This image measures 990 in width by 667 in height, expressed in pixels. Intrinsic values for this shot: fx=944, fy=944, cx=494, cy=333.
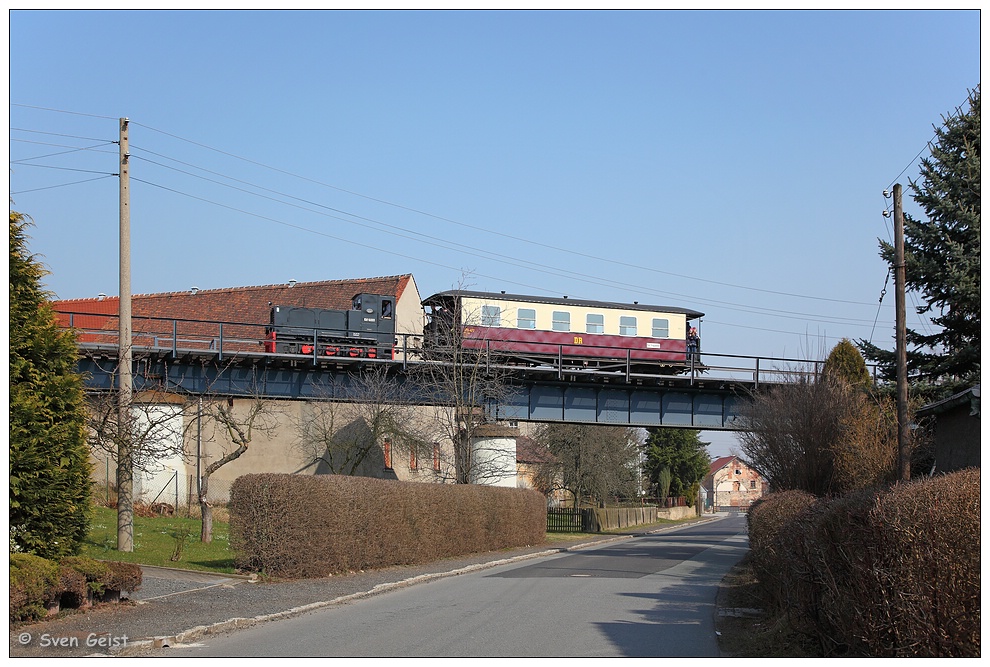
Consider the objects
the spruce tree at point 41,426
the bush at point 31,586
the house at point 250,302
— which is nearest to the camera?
the bush at point 31,586

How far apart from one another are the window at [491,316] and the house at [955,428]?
20.3 metres

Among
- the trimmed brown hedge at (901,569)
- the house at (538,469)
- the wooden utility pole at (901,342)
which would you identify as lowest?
the house at (538,469)

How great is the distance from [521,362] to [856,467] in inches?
815

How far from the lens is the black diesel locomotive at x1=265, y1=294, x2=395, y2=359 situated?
42031 mm

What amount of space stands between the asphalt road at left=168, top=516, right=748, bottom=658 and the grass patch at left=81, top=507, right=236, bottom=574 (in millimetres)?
4356

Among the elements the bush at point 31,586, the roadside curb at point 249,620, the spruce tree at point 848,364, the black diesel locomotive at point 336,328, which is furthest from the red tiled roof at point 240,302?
the bush at point 31,586

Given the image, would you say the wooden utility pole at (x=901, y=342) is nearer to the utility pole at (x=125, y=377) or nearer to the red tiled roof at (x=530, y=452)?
the utility pole at (x=125, y=377)

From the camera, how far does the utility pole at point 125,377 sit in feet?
63.9

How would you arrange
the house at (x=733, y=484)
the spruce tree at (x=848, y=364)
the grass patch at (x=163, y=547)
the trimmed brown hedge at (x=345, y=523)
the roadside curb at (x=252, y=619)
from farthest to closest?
1. the house at (x=733, y=484)
2. the spruce tree at (x=848, y=364)
3. the grass patch at (x=163, y=547)
4. the trimmed brown hedge at (x=345, y=523)
5. the roadside curb at (x=252, y=619)

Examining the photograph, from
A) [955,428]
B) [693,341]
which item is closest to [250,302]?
[693,341]

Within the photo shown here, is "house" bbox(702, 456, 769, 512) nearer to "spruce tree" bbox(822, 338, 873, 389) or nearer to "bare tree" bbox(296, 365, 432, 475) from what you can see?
"bare tree" bbox(296, 365, 432, 475)

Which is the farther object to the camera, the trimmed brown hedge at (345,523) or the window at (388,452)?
the window at (388,452)

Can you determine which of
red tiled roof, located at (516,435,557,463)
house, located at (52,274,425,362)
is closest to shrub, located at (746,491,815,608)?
house, located at (52,274,425,362)
